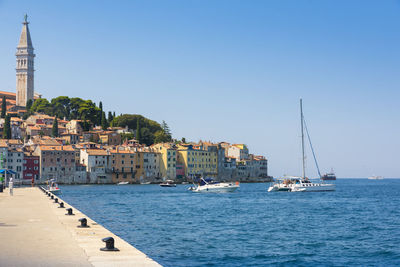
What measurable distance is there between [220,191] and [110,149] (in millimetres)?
44359

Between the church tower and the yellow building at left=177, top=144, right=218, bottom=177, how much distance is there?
57.9 meters

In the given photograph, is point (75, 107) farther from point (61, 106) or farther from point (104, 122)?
point (104, 122)

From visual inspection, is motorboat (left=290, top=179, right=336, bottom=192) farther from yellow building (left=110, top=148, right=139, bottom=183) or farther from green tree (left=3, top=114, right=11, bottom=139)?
green tree (left=3, top=114, right=11, bottom=139)

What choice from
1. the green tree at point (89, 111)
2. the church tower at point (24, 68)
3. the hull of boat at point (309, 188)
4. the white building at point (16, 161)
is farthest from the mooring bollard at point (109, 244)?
the church tower at point (24, 68)

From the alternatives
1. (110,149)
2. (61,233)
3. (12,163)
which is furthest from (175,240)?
(110,149)

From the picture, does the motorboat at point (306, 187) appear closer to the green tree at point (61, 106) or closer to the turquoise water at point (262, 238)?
the turquoise water at point (262, 238)

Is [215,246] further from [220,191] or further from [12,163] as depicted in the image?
[12,163]

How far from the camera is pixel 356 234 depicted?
78.0 ft

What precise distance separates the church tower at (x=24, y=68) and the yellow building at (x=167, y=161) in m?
57.8

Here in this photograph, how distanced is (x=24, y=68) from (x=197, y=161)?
6812cm

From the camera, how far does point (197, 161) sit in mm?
125062

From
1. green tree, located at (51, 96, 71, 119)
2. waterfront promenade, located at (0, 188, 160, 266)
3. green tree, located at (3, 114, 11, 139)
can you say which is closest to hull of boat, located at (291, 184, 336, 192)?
waterfront promenade, located at (0, 188, 160, 266)

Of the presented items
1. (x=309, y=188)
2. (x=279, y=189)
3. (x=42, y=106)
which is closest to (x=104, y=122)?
(x=42, y=106)

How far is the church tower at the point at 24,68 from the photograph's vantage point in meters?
153
